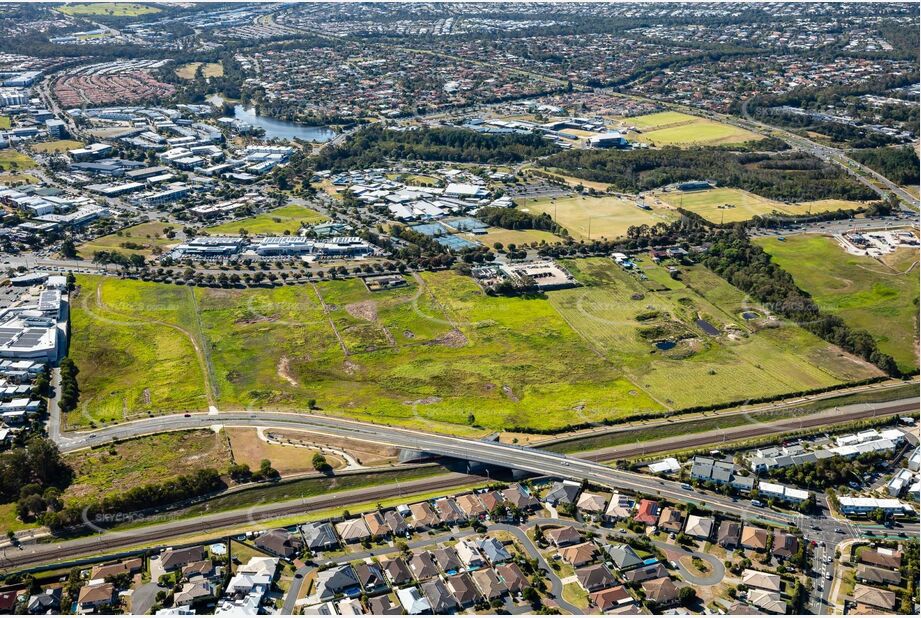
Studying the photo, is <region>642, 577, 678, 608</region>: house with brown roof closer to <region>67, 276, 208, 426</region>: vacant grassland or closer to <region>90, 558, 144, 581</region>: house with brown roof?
<region>90, 558, 144, 581</region>: house with brown roof

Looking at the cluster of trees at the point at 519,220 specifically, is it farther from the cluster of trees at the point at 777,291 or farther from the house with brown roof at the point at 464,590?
the house with brown roof at the point at 464,590

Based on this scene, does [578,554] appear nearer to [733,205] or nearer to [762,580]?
[762,580]

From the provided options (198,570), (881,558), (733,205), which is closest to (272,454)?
(198,570)

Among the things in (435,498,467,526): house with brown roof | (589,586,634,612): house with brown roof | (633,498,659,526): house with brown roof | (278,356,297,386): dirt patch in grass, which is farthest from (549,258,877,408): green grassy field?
(278,356,297,386): dirt patch in grass

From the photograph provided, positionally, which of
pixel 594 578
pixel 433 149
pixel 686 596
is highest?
pixel 433 149

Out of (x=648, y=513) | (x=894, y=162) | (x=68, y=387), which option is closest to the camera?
(x=648, y=513)

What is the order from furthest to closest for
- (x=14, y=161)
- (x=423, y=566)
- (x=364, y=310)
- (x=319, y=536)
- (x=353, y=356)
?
1. (x=14, y=161)
2. (x=364, y=310)
3. (x=353, y=356)
4. (x=319, y=536)
5. (x=423, y=566)

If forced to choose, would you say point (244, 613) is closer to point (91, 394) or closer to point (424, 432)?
point (424, 432)
